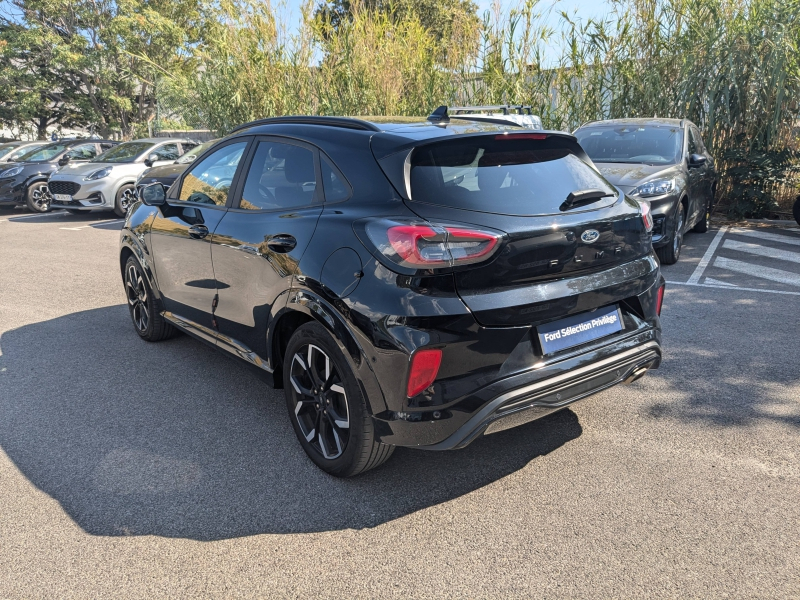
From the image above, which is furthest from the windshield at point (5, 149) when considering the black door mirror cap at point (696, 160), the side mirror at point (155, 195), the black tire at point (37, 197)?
the black door mirror cap at point (696, 160)

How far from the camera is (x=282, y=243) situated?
11.3ft

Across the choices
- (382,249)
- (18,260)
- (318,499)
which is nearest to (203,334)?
(318,499)

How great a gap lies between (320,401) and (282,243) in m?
0.82

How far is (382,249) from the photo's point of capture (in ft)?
9.44

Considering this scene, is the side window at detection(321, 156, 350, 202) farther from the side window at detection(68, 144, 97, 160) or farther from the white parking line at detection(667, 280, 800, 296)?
the side window at detection(68, 144, 97, 160)

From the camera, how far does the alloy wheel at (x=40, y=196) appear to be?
15.9 m

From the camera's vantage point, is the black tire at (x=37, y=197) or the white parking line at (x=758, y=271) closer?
the white parking line at (x=758, y=271)

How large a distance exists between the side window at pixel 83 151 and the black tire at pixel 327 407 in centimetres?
1541

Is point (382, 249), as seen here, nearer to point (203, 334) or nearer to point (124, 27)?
point (203, 334)

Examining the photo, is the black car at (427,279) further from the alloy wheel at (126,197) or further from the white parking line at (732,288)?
the alloy wheel at (126,197)

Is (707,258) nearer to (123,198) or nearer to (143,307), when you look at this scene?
(143,307)

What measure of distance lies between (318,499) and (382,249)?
1.23 meters

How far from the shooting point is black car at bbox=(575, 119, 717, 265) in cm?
763

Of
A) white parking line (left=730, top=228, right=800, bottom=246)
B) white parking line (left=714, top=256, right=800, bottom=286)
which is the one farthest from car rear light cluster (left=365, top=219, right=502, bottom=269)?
white parking line (left=730, top=228, right=800, bottom=246)
